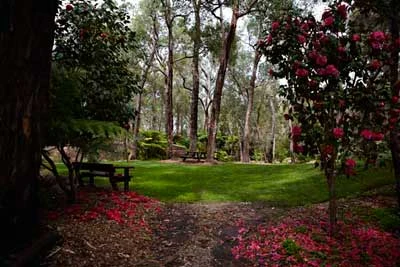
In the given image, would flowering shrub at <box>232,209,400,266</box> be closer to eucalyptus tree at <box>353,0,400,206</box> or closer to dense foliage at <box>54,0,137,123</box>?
eucalyptus tree at <box>353,0,400,206</box>

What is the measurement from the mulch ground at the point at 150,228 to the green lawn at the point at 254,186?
27.1 inches

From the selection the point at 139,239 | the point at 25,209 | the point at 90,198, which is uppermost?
the point at 25,209

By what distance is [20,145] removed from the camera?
313cm

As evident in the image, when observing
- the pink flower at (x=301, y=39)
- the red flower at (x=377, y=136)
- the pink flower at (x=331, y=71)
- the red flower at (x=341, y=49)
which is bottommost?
the red flower at (x=377, y=136)

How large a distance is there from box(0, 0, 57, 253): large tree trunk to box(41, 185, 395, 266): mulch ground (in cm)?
78

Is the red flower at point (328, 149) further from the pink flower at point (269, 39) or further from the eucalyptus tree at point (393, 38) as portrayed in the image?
the pink flower at point (269, 39)

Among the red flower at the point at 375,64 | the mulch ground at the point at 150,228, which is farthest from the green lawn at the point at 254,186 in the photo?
the red flower at the point at 375,64

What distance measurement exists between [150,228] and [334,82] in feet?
12.6

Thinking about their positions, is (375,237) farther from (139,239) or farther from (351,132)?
(139,239)

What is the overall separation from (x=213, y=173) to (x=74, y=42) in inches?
288

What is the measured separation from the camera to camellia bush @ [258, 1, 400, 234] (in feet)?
14.6

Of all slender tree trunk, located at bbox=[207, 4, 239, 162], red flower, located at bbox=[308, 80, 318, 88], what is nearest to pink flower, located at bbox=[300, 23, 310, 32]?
red flower, located at bbox=[308, 80, 318, 88]

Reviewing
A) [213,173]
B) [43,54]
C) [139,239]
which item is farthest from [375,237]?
[213,173]

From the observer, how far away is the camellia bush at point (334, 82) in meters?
4.45
